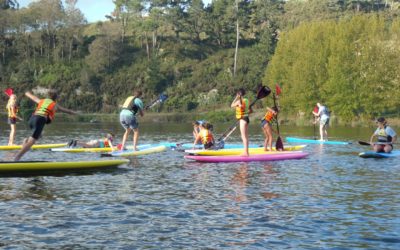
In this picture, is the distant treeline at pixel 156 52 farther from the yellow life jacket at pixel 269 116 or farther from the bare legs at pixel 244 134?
the bare legs at pixel 244 134

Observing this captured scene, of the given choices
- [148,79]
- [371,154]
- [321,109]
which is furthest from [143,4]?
[371,154]

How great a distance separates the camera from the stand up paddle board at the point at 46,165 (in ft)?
48.9

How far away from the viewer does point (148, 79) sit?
87.9m

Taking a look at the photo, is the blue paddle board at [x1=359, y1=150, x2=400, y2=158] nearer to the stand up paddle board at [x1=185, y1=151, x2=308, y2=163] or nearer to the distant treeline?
the stand up paddle board at [x1=185, y1=151, x2=308, y2=163]

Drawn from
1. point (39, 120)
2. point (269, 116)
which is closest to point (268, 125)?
point (269, 116)

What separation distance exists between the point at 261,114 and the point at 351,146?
41.2 m

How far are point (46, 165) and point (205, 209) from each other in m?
6.02

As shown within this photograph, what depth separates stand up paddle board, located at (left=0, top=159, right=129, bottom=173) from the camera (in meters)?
14.9

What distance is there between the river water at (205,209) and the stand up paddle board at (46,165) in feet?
0.81

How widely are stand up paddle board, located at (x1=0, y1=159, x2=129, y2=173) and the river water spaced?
247 millimetres

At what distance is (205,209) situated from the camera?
438 inches

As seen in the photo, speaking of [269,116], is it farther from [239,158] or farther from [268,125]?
[239,158]

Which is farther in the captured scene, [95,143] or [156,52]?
[156,52]

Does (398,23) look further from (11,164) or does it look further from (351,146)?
(11,164)
